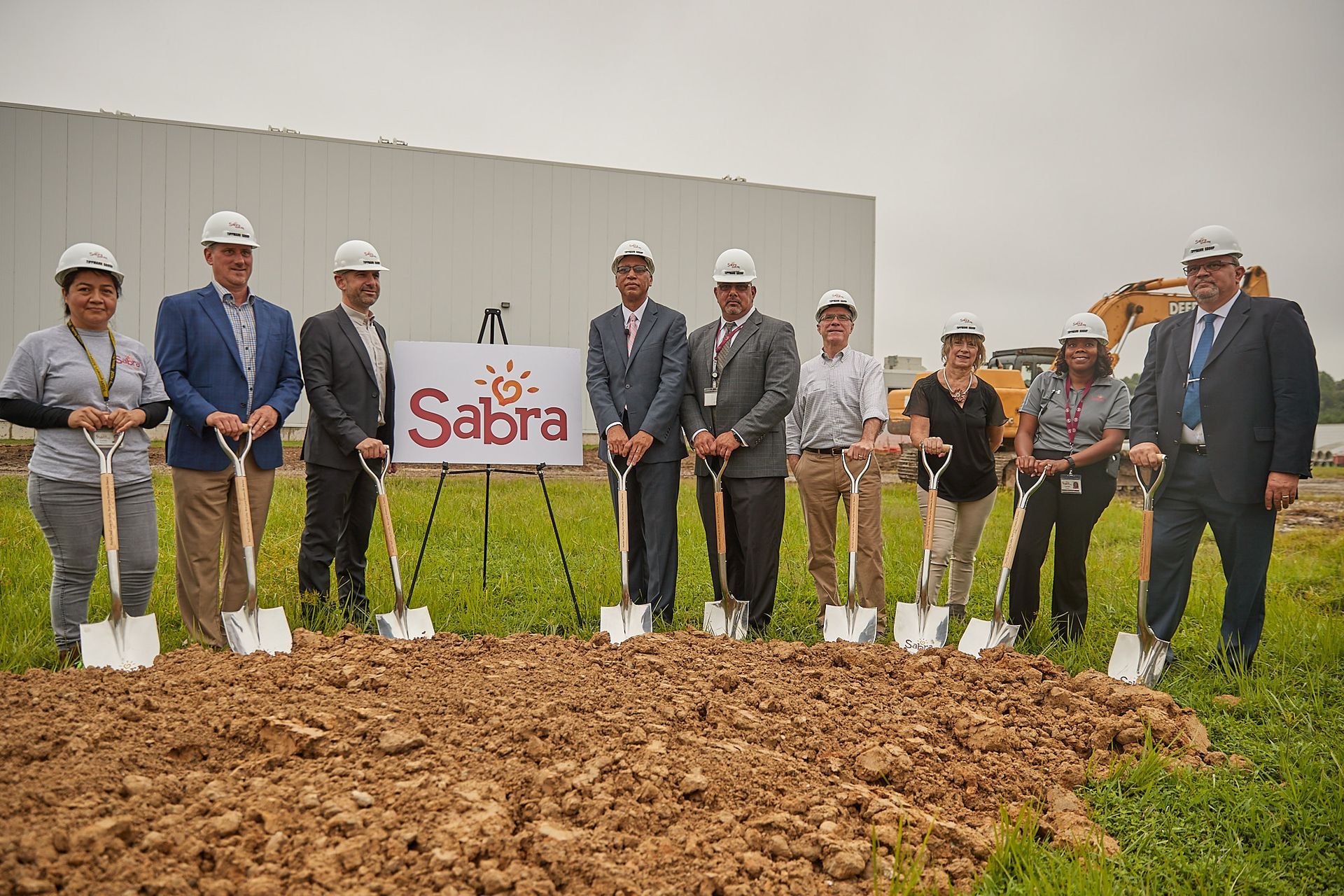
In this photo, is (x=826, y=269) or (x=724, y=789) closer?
(x=724, y=789)

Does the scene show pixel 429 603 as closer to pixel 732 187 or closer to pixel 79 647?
pixel 79 647

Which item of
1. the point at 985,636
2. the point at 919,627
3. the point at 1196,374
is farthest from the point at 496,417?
the point at 1196,374

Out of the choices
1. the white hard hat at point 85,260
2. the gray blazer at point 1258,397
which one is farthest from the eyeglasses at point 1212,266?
the white hard hat at point 85,260

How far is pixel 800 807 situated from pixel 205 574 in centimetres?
331

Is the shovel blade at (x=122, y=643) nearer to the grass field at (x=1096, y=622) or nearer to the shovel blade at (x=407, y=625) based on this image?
the grass field at (x=1096, y=622)

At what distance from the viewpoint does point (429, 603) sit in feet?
18.2

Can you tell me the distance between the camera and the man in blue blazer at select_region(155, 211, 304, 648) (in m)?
4.36

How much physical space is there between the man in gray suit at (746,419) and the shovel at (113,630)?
2.83 metres

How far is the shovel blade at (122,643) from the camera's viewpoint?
3.76 m

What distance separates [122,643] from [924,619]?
3.82 metres

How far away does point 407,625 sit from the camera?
14.9ft

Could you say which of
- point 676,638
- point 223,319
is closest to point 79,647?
point 223,319

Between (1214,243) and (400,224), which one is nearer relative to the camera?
(1214,243)

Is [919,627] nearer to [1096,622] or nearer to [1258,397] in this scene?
[1096,622]
